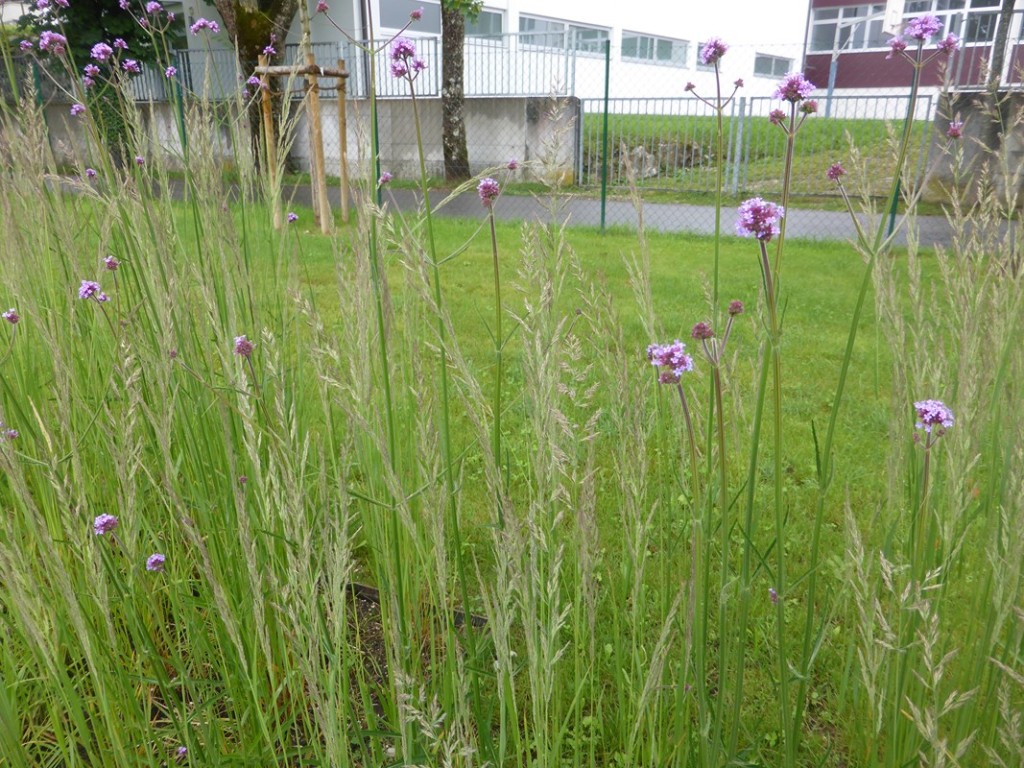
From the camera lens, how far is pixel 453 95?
11.2 meters

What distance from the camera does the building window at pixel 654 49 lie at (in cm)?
2053

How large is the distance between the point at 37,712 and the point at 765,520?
6.57 feet

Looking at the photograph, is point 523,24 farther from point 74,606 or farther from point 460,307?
point 74,606

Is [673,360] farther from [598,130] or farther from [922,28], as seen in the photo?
[598,130]

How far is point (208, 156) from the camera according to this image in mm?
1462

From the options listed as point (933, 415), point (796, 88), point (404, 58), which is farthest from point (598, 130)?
point (933, 415)

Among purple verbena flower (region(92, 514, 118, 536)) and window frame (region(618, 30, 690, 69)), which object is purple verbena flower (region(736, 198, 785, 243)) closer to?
purple verbena flower (region(92, 514, 118, 536))

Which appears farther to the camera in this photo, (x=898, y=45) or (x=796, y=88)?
(x=898, y=45)

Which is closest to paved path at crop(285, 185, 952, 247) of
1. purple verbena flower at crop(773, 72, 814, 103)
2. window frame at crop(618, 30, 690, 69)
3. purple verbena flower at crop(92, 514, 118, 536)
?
purple verbena flower at crop(773, 72, 814, 103)

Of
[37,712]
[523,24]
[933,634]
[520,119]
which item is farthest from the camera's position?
[523,24]

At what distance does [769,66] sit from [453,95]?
17509 mm

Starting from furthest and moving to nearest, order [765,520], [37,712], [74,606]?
[765,520] < [37,712] < [74,606]

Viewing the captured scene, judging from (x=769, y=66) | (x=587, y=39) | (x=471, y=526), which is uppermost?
(x=769, y=66)

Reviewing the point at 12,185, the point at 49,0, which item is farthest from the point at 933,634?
the point at 49,0
